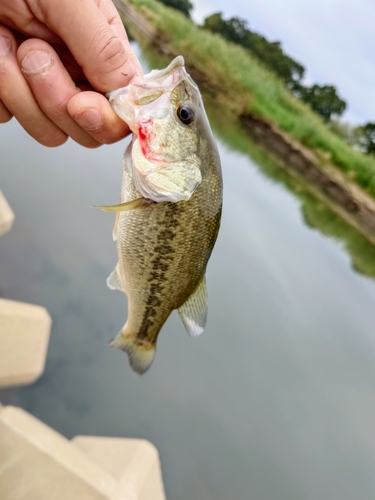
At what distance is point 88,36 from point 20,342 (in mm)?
2288

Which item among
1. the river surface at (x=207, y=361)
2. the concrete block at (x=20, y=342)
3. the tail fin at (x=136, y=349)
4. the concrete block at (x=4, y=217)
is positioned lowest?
the river surface at (x=207, y=361)

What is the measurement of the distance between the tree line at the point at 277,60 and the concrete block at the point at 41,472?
1336 inches

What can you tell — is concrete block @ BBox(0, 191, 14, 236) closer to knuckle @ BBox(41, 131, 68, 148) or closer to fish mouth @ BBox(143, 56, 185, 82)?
knuckle @ BBox(41, 131, 68, 148)

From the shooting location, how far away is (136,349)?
163cm

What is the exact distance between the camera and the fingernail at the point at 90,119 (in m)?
1.03

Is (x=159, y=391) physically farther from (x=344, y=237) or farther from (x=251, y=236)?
(x=344, y=237)

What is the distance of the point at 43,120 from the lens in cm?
113

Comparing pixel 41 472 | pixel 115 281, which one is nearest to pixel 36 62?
pixel 115 281

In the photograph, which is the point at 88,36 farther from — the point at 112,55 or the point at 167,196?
the point at 167,196

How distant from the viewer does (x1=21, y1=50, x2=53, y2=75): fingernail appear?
991mm

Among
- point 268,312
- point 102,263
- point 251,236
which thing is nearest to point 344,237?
point 251,236

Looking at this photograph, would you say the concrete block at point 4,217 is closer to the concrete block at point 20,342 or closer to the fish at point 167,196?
the concrete block at point 20,342

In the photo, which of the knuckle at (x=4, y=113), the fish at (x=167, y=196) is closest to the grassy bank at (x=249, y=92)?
the fish at (x=167, y=196)

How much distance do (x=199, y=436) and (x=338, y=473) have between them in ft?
5.61
